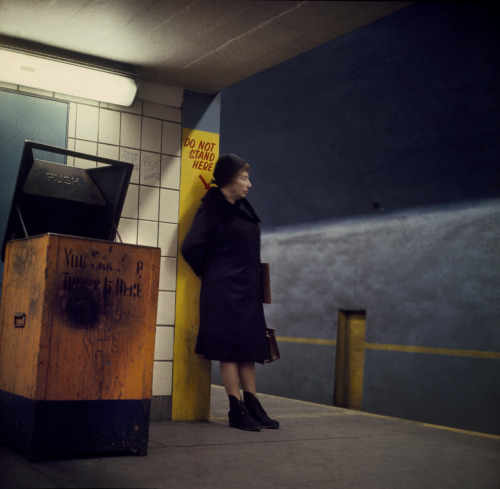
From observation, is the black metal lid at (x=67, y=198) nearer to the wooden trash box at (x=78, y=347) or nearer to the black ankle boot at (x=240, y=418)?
the wooden trash box at (x=78, y=347)

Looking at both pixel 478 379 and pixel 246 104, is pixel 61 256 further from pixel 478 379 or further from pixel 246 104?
pixel 246 104

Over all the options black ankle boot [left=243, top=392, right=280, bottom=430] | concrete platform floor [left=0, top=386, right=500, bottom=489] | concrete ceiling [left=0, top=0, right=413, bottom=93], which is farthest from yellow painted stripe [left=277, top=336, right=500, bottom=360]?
concrete ceiling [left=0, top=0, right=413, bottom=93]

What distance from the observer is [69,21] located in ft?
12.9

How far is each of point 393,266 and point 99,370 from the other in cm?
526

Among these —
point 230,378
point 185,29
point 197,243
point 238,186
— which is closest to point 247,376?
point 230,378

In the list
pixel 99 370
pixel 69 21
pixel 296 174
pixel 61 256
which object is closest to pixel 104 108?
pixel 69 21

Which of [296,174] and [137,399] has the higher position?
[296,174]

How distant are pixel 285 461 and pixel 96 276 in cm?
150

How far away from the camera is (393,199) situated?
7.73 meters

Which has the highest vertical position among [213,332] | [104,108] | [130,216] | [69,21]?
[69,21]

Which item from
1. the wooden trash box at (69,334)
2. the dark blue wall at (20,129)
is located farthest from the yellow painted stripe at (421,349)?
the dark blue wall at (20,129)

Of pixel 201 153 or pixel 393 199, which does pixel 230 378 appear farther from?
pixel 393 199

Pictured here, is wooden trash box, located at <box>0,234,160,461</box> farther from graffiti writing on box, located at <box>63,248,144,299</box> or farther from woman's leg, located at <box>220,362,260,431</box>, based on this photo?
woman's leg, located at <box>220,362,260,431</box>

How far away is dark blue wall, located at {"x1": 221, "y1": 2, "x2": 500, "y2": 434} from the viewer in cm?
627
